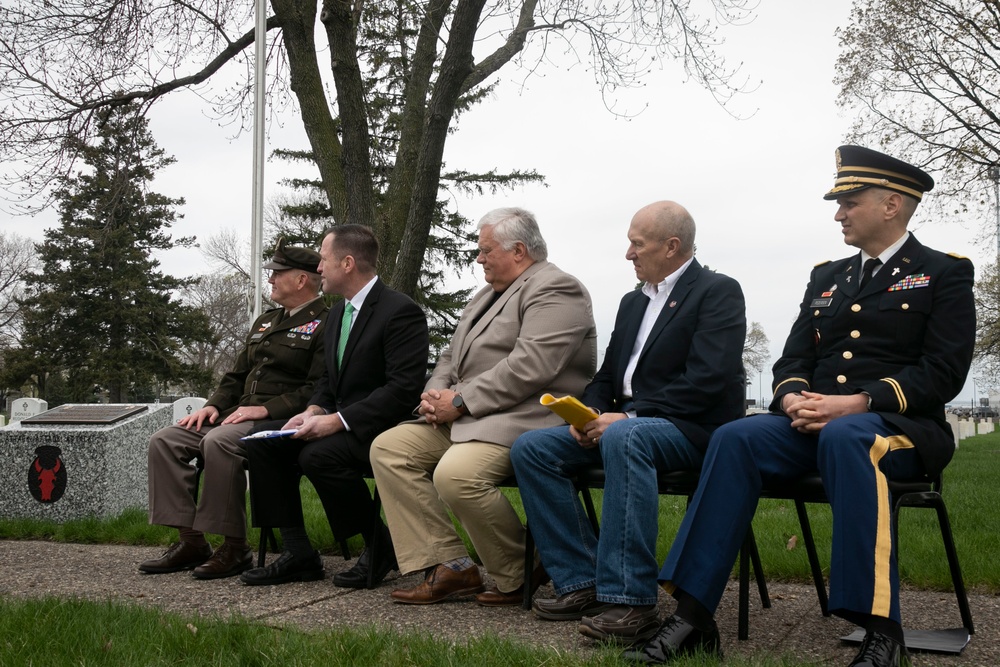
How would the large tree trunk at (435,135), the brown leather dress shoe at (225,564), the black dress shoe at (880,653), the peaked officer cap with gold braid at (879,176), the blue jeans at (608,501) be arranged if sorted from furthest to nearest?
the large tree trunk at (435,135), the brown leather dress shoe at (225,564), the peaked officer cap with gold braid at (879,176), the blue jeans at (608,501), the black dress shoe at (880,653)

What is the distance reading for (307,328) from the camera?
576cm

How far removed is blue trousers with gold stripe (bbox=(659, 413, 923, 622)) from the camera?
3035mm

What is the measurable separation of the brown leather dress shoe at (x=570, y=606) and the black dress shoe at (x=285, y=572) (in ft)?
5.05

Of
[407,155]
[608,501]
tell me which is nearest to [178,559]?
[608,501]

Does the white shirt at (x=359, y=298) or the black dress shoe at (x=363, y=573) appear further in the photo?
the white shirt at (x=359, y=298)

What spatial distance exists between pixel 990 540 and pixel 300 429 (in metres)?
3.77

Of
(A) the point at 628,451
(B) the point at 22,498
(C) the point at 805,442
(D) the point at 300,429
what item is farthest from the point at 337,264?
(B) the point at 22,498

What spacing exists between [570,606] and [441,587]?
73cm

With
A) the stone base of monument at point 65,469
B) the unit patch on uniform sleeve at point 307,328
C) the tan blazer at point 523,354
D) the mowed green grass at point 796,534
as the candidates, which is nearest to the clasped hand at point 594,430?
the tan blazer at point 523,354

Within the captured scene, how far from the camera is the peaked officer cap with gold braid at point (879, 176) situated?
12.1 ft

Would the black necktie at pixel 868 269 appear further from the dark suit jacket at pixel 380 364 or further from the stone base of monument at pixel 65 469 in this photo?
the stone base of monument at pixel 65 469

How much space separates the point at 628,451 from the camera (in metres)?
3.61

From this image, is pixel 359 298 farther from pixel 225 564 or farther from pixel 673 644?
pixel 673 644

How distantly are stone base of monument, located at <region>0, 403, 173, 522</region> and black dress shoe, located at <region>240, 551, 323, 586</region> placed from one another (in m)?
2.65
